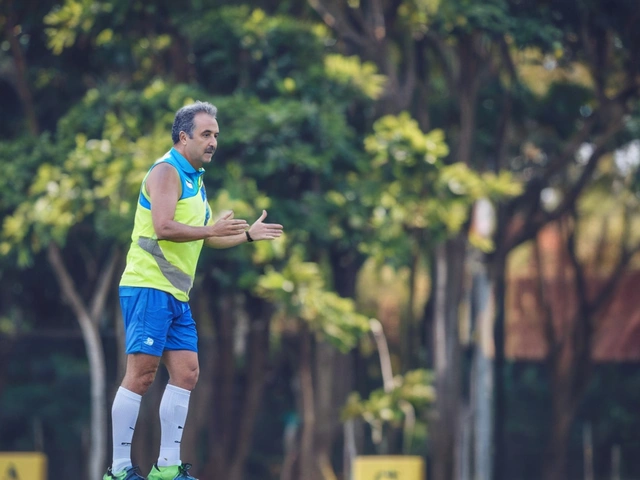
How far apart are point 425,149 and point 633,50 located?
441cm

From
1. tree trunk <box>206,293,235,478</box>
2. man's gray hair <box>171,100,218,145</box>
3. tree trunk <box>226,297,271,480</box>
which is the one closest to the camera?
man's gray hair <box>171,100,218,145</box>

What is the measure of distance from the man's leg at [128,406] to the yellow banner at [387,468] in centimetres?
1090

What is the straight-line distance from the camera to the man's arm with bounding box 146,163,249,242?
5508 mm

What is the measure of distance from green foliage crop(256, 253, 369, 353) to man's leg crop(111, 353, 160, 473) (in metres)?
7.96

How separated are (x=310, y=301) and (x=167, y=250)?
8.20m

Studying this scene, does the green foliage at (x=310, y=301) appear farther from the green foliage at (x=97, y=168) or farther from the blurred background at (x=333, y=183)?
the green foliage at (x=97, y=168)

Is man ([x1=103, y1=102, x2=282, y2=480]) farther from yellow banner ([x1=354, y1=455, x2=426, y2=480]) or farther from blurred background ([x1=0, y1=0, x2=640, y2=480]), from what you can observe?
yellow banner ([x1=354, y1=455, x2=426, y2=480])

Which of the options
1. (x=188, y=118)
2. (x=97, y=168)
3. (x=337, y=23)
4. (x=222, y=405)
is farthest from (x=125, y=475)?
(x=222, y=405)

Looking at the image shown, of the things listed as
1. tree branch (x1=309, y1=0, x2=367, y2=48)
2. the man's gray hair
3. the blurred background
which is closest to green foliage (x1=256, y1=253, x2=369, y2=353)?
the blurred background

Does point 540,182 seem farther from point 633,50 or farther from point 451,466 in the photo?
point 451,466

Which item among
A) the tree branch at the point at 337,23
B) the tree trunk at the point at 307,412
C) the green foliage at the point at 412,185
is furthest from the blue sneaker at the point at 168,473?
the tree branch at the point at 337,23

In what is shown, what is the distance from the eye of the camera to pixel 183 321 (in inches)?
234

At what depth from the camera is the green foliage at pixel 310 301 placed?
45.6 feet

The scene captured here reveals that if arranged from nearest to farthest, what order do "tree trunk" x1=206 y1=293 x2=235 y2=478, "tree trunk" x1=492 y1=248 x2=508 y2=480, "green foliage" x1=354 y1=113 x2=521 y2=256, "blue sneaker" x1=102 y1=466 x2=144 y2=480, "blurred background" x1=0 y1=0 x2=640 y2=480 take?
1. "blue sneaker" x1=102 y1=466 x2=144 y2=480
2. "green foliage" x1=354 y1=113 x2=521 y2=256
3. "blurred background" x1=0 y1=0 x2=640 y2=480
4. "tree trunk" x1=206 y1=293 x2=235 y2=478
5. "tree trunk" x1=492 y1=248 x2=508 y2=480
